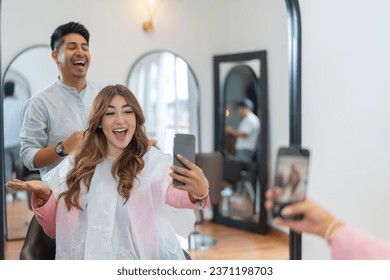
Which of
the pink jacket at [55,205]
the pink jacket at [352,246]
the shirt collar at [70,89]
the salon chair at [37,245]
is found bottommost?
the salon chair at [37,245]

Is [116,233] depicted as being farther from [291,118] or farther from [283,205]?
[291,118]

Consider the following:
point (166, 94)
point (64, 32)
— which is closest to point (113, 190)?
point (166, 94)

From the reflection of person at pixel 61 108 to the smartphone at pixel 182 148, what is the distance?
25cm

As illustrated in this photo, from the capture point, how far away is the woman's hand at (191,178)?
4.48 ft

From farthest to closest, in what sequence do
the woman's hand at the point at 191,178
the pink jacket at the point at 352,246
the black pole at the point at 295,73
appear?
the black pole at the point at 295,73, the woman's hand at the point at 191,178, the pink jacket at the point at 352,246

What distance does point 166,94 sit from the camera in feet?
5.03

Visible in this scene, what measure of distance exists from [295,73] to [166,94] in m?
0.40

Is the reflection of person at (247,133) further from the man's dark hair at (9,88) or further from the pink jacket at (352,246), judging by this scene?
the man's dark hair at (9,88)

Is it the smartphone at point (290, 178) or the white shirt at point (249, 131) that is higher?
the white shirt at point (249, 131)

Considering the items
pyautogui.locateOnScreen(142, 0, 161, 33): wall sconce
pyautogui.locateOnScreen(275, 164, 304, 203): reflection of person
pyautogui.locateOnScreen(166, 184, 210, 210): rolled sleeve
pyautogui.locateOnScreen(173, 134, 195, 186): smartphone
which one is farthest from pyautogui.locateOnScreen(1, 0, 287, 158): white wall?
pyautogui.locateOnScreen(275, 164, 304, 203): reflection of person

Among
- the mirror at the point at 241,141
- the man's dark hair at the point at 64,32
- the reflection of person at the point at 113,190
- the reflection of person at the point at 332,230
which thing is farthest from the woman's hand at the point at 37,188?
the reflection of person at the point at 332,230

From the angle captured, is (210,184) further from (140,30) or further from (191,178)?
(140,30)
